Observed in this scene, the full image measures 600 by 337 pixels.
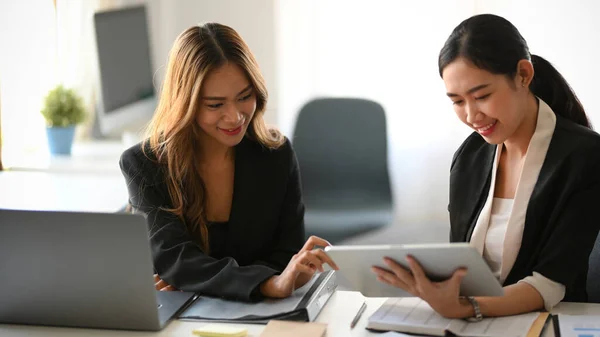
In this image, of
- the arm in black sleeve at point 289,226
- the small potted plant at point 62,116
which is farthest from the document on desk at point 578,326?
the small potted plant at point 62,116

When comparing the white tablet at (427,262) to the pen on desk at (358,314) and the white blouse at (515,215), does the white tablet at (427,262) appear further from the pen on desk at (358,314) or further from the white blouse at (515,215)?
the white blouse at (515,215)

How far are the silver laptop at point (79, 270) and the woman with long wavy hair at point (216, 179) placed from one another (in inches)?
8.5

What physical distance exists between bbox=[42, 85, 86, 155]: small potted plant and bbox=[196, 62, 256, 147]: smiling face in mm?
1643

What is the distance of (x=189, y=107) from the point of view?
75.4 inches

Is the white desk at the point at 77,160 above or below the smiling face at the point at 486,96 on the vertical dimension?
below

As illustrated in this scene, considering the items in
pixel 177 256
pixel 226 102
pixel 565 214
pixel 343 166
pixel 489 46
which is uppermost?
pixel 489 46

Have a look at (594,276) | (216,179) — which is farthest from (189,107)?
(594,276)

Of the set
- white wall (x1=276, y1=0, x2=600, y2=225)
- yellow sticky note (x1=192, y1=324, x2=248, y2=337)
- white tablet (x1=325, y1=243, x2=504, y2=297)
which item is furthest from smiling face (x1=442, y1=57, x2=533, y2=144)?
white wall (x1=276, y1=0, x2=600, y2=225)

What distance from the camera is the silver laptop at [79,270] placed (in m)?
1.54

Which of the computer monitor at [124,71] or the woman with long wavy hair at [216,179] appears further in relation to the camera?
the computer monitor at [124,71]

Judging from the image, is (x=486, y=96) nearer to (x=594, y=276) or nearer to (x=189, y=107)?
(x=594, y=276)

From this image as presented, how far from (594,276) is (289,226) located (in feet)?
2.44

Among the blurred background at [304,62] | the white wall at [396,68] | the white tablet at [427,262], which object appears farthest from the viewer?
the white wall at [396,68]

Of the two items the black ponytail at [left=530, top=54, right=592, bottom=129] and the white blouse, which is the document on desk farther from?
the black ponytail at [left=530, top=54, right=592, bottom=129]
